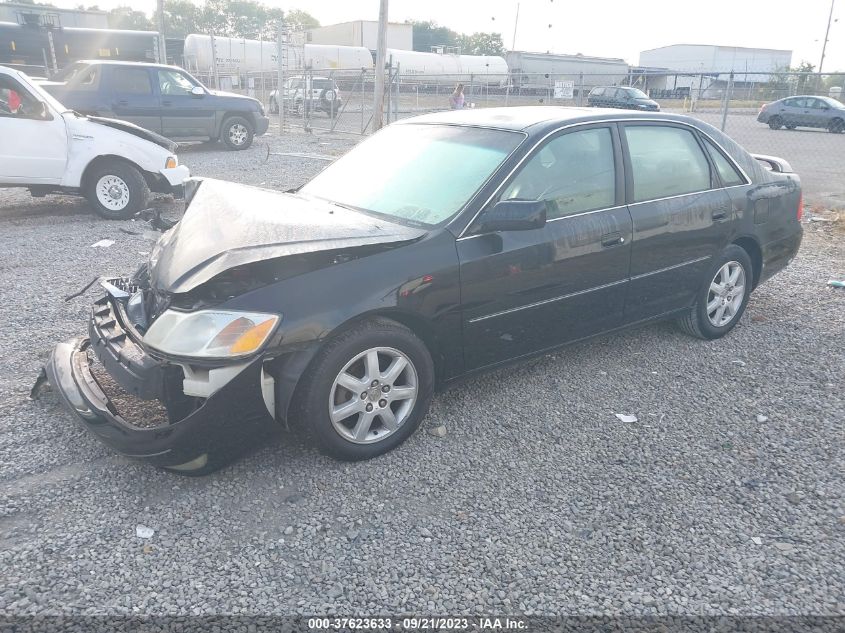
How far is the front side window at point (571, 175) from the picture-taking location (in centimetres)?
376

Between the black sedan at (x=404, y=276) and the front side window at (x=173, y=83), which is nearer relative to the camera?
the black sedan at (x=404, y=276)

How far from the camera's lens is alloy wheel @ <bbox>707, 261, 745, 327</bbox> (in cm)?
487

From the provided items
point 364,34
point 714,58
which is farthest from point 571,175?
point 714,58

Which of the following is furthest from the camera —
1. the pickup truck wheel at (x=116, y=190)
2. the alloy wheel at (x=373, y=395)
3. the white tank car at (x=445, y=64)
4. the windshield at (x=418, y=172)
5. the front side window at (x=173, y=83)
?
the white tank car at (x=445, y=64)

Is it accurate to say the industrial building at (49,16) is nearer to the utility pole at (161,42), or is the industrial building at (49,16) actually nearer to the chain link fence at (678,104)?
the utility pole at (161,42)

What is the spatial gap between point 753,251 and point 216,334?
4.11 m

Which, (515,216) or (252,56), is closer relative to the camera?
(515,216)

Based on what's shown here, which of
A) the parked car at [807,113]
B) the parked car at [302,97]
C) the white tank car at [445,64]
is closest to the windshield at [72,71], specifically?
the parked car at [302,97]

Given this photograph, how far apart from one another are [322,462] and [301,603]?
3.09 ft

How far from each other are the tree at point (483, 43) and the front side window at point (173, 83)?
83.3m

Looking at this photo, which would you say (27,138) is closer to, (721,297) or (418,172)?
(418,172)

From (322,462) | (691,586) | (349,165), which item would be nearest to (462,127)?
(349,165)

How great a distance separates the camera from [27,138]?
8219 mm

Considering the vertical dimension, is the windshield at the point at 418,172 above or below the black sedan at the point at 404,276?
above
